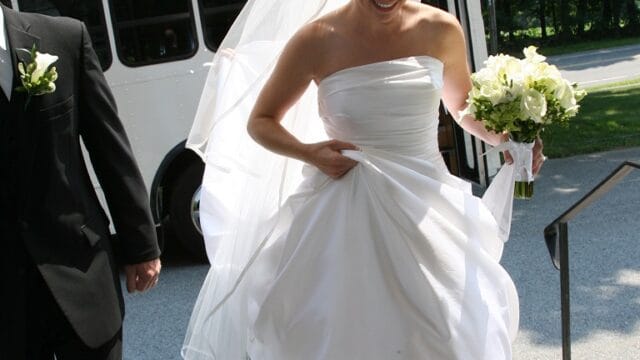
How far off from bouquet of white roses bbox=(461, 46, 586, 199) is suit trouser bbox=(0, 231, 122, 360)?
1619 millimetres

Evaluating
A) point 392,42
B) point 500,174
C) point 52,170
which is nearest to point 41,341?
point 52,170

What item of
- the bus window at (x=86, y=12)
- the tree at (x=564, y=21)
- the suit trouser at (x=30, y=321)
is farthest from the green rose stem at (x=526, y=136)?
the tree at (x=564, y=21)

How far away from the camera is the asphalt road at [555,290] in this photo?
5.01m

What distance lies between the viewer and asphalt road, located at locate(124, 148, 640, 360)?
5.01 metres

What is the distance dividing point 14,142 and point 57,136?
0.44 feet

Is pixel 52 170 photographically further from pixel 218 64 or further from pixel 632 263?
pixel 632 263

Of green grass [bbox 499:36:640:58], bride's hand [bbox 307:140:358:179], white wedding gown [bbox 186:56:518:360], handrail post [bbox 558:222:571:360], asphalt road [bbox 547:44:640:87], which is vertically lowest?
green grass [bbox 499:36:640:58]

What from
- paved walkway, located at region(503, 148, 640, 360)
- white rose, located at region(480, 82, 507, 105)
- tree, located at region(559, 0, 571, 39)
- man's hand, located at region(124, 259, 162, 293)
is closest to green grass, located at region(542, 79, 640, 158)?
paved walkway, located at region(503, 148, 640, 360)

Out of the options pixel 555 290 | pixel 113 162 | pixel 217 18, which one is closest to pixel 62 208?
pixel 113 162

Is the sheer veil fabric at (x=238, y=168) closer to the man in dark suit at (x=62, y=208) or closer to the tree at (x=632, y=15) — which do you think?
the man in dark suit at (x=62, y=208)

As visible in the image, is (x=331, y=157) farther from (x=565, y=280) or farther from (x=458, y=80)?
(x=565, y=280)

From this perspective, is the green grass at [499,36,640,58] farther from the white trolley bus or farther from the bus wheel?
the bus wheel

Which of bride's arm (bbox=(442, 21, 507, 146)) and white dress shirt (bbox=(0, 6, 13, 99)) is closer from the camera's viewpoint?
white dress shirt (bbox=(0, 6, 13, 99))

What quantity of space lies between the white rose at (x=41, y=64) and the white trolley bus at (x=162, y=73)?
4547 mm
